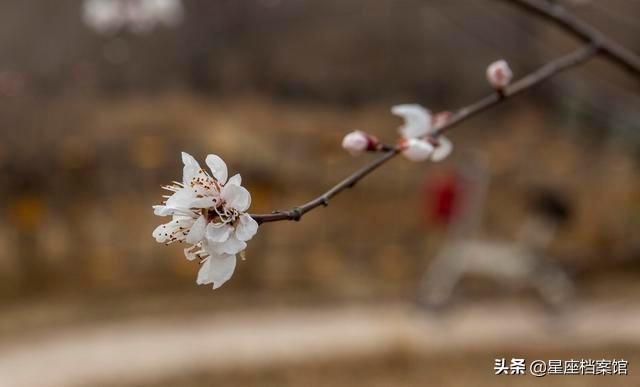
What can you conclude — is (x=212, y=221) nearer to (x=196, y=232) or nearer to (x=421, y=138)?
(x=196, y=232)

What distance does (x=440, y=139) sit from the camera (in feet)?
2.36

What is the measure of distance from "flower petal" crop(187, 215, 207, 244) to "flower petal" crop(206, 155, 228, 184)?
0.04 metres

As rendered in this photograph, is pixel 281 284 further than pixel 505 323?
Yes

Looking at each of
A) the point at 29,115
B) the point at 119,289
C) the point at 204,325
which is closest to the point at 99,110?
the point at 29,115

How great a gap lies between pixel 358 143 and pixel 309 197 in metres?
2.93

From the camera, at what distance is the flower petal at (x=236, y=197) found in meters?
0.54

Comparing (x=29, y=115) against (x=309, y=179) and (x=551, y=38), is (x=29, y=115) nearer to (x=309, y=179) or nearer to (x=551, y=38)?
(x=309, y=179)

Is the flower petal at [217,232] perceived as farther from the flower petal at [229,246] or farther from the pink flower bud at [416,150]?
the pink flower bud at [416,150]

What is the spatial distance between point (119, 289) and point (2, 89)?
2.31 m

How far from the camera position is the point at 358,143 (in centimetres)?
68

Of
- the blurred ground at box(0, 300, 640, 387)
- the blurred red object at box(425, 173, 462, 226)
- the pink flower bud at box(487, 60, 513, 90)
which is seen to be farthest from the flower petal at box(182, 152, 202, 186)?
the blurred red object at box(425, 173, 462, 226)

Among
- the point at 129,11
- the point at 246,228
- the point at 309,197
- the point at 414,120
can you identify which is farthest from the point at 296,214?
the point at 309,197

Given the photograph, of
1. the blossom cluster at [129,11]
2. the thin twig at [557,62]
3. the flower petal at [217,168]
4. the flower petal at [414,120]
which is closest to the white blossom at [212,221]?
the flower petal at [217,168]

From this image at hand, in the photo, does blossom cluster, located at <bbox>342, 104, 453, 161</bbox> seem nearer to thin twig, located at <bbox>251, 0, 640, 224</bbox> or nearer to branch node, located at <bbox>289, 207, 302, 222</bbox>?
thin twig, located at <bbox>251, 0, 640, 224</bbox>
